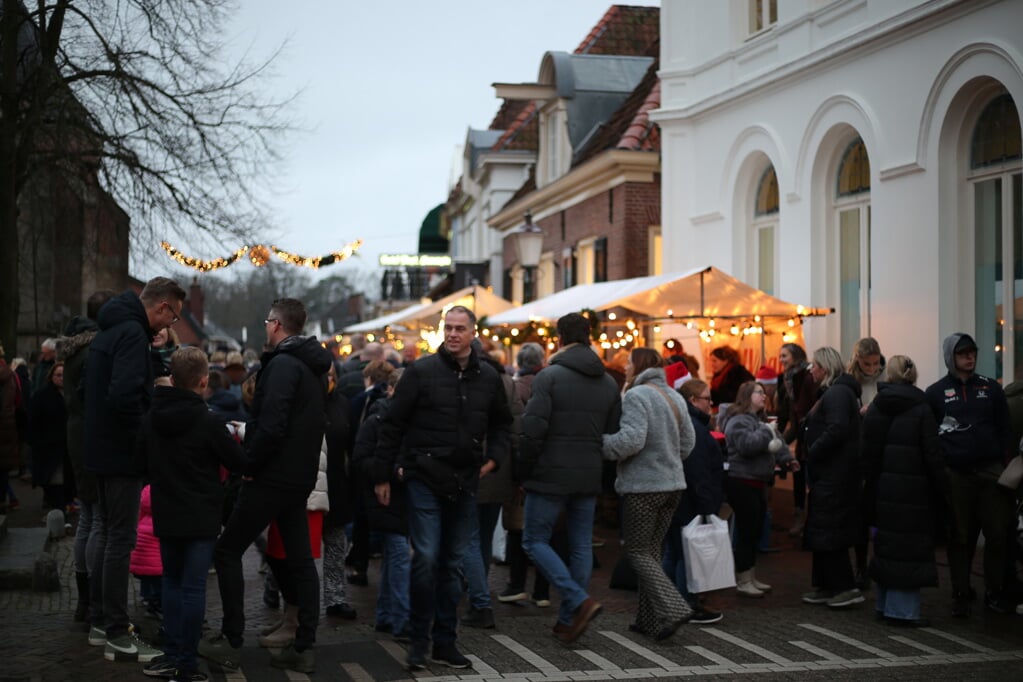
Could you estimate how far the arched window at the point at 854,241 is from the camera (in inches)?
596

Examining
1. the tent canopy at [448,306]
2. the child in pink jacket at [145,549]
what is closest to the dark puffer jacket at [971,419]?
the child in pink jacket at [145,549]

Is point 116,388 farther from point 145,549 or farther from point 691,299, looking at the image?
point 691,299

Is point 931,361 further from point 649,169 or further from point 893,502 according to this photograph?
point 649,169

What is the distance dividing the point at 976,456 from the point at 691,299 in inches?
269

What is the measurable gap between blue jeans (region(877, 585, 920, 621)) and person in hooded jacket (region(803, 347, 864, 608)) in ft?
1.75

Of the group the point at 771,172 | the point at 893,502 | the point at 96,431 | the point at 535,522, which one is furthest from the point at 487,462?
the point at 771,172

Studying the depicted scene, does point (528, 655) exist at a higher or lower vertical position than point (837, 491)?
lower

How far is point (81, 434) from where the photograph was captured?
8008 millimetres

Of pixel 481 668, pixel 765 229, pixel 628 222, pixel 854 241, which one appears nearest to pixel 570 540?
pixel 481 668

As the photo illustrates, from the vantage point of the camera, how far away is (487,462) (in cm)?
757

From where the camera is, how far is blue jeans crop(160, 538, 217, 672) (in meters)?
6.71

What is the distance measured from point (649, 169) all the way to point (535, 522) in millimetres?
15305

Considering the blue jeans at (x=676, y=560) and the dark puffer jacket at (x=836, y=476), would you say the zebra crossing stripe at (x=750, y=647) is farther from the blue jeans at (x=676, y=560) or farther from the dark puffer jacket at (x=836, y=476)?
the dark puffer jacket at (x=836, y=476)

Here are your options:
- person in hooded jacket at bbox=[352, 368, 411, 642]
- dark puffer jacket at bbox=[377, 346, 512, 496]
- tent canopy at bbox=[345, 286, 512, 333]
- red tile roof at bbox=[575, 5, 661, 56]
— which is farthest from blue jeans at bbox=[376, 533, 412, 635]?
red tile roof at bbox=[575, 5, 661, 56]
